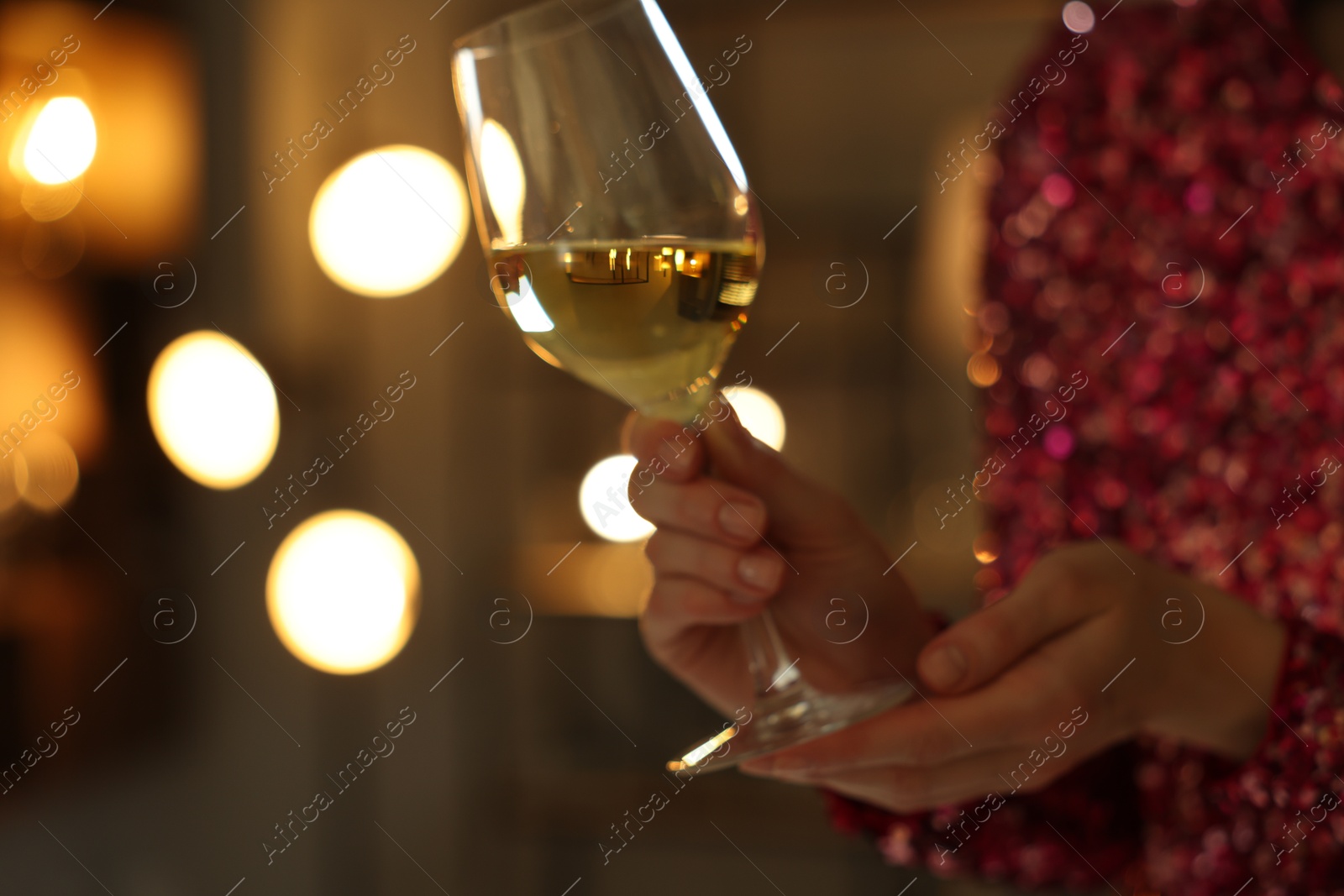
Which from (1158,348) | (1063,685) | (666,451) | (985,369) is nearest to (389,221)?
(985,369)

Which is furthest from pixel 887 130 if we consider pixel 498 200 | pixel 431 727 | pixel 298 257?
pixel 498 200

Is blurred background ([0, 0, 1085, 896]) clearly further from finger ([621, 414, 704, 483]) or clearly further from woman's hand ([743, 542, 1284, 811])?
finger ([621, 414, 704, 483])

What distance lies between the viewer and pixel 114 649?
251cm

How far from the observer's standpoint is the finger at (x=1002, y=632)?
26.5 inches

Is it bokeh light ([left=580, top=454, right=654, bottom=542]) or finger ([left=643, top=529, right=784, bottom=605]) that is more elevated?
finger ([left=643, top=529, right=784, bottom=605])

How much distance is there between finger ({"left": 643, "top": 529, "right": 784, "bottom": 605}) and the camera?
24.9 inches

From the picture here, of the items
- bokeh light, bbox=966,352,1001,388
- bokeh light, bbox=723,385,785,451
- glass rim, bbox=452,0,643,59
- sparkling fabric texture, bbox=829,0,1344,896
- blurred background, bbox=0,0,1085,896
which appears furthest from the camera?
bokeh light, bbox=723,385,785,451

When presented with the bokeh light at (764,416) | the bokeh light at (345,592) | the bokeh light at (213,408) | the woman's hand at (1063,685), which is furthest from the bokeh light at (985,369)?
the bokeh light at (213,408)

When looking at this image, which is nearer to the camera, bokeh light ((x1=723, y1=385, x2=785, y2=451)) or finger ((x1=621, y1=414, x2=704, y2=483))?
finger ((x1=621, y1=414, x2=704, y2=483))

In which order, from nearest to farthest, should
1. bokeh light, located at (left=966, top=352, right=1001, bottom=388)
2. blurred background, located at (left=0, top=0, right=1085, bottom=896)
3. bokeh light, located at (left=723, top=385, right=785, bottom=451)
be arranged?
bokeh light, located at (left=966, top=352, right=1001, bottom=388) < blurred background, located at (left=0, top=0, right=1085, bottom=896) < bokeh light, located at (left=723, top=385, right=785, bottom=451)

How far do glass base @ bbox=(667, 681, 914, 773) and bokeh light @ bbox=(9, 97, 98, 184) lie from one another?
2446mm

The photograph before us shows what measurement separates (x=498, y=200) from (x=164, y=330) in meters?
2.46

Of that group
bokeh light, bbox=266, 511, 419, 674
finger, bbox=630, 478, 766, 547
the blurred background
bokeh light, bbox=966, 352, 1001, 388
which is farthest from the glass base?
bokeh light, bbox=266, 511, 419, 674

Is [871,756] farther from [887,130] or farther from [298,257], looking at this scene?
[298,257]
